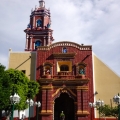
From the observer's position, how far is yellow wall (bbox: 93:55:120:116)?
29516 millimetres

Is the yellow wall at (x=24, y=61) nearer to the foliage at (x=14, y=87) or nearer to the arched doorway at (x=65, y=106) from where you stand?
the foliage at (x=14, y=87)

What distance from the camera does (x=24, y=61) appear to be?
31.0 meters

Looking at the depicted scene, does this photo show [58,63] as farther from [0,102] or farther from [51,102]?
[0,102]

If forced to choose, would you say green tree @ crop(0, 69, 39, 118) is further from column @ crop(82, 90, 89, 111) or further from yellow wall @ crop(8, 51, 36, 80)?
column @ crop(82, 90, 89, 111)

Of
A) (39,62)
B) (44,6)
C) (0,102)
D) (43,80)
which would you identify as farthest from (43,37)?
(0,102)

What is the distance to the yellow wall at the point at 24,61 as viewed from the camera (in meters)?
30.6

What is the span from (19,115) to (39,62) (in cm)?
658

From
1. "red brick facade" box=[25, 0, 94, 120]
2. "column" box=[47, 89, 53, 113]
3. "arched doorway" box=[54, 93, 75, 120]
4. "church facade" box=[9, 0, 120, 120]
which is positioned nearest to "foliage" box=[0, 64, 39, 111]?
"column" box=[47, 89, 53, 113]

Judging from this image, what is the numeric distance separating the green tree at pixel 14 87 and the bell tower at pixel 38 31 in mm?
12866

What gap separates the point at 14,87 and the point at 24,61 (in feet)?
28.9

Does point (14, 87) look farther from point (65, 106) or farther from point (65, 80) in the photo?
point (65, 106)

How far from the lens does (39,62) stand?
3053 cm

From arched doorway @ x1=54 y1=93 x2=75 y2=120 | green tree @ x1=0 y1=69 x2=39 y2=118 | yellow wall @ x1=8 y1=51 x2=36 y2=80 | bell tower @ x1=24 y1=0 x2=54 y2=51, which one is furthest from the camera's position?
bell tower @ x1=24 y1=0 x2=54 y2=51

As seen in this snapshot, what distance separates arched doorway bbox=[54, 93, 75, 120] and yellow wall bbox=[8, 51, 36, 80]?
4397 mm
